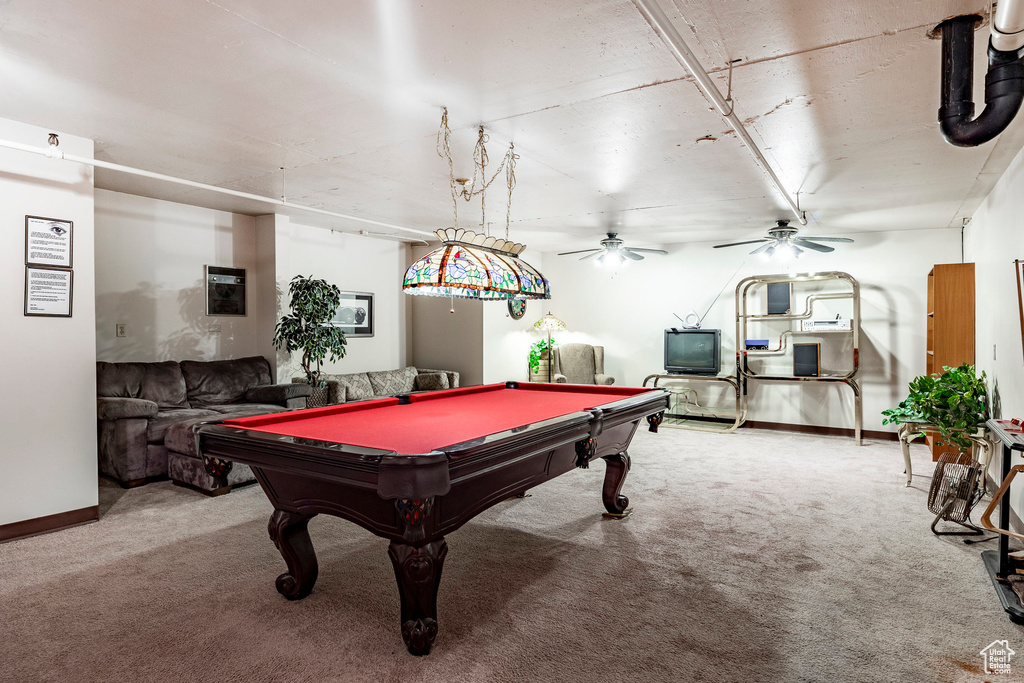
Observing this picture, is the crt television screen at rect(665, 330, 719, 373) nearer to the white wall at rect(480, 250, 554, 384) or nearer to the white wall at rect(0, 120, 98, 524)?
the white wall at rect(480, 250, 554, 384)

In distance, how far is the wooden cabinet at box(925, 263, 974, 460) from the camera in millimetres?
5105

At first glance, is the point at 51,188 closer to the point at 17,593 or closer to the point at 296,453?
the point at 17,593

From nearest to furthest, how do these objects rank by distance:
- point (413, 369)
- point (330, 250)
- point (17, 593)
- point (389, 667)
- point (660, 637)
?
point (389, 667)
point (660, 637)
point (17, 593)
point (330, 250)
point (413, 369)

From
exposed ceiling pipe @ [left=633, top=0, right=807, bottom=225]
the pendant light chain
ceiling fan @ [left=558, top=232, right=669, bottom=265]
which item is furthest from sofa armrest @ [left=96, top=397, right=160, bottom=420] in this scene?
ceiling fan @ [left=558, top=232, right=669, bottom=265]

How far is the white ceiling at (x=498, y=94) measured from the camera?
85.6 inches

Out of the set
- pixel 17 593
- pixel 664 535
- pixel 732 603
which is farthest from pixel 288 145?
pixel 732 603

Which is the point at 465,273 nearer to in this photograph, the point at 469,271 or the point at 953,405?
the point at 469,271

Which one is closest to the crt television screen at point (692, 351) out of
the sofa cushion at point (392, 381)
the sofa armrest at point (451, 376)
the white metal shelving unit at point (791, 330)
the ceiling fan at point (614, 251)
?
the white metal shelving unit at point (791, 330)

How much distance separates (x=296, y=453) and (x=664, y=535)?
2267 millimetres

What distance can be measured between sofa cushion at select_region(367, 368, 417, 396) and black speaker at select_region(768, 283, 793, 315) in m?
4.44

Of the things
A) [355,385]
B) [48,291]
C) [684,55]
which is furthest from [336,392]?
[684,55]

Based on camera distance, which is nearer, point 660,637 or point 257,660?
point 257,660

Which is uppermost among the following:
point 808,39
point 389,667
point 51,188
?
point 808,39

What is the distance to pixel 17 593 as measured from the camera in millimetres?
2641
